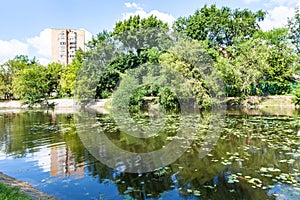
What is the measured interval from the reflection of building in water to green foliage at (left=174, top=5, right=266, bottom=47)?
27214 mm

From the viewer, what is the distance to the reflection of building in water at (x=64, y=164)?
5.39 meters

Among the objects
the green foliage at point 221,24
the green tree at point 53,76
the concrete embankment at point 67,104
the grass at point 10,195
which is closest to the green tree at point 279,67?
the green foliage at point 221,24

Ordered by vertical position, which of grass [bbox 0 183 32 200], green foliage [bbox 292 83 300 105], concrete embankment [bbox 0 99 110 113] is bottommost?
grass [bbox 0 183 32 200]

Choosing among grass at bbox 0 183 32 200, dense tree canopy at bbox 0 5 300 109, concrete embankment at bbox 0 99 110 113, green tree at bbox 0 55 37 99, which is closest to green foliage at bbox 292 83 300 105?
dense tree canopy at bbox 0 5 300 109

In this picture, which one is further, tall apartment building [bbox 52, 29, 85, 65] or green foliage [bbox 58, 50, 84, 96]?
tall apartment building [bbox 52, 29, 85, 65]

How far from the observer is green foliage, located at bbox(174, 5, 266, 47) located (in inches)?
1225

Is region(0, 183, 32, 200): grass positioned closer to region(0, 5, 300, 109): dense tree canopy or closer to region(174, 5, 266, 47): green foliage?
region(0, 5, 300, 109): dense tree canopy

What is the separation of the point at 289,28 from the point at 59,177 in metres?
31.1

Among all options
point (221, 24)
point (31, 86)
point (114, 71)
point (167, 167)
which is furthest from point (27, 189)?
point (221, 24)

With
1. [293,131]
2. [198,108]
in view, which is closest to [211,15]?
[198,108]

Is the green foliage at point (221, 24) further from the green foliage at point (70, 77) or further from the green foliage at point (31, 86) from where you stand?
the green foliage at point (31, 86)

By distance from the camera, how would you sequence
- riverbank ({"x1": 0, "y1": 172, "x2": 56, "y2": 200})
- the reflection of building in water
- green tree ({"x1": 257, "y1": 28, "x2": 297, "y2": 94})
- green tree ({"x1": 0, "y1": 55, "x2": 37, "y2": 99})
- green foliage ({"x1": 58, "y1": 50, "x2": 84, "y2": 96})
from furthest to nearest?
green tree ({"x1": 0, "y1": 55, "x2": 37, "y2": 99})
green foliage ({"x1": 58, "y1": 50, "x2": 84, "y2": 96})
green tree ({"x1": 257, "y1": 28, "x2": 297, "y2": 94})
the reflection of building in water
riverbank ({"x1": 0, "y1": 172, "x2": 56, "y2": 200})

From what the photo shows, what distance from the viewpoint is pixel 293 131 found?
30.5ft

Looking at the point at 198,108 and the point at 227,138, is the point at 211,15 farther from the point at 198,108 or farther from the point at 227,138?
the point at 227,138
